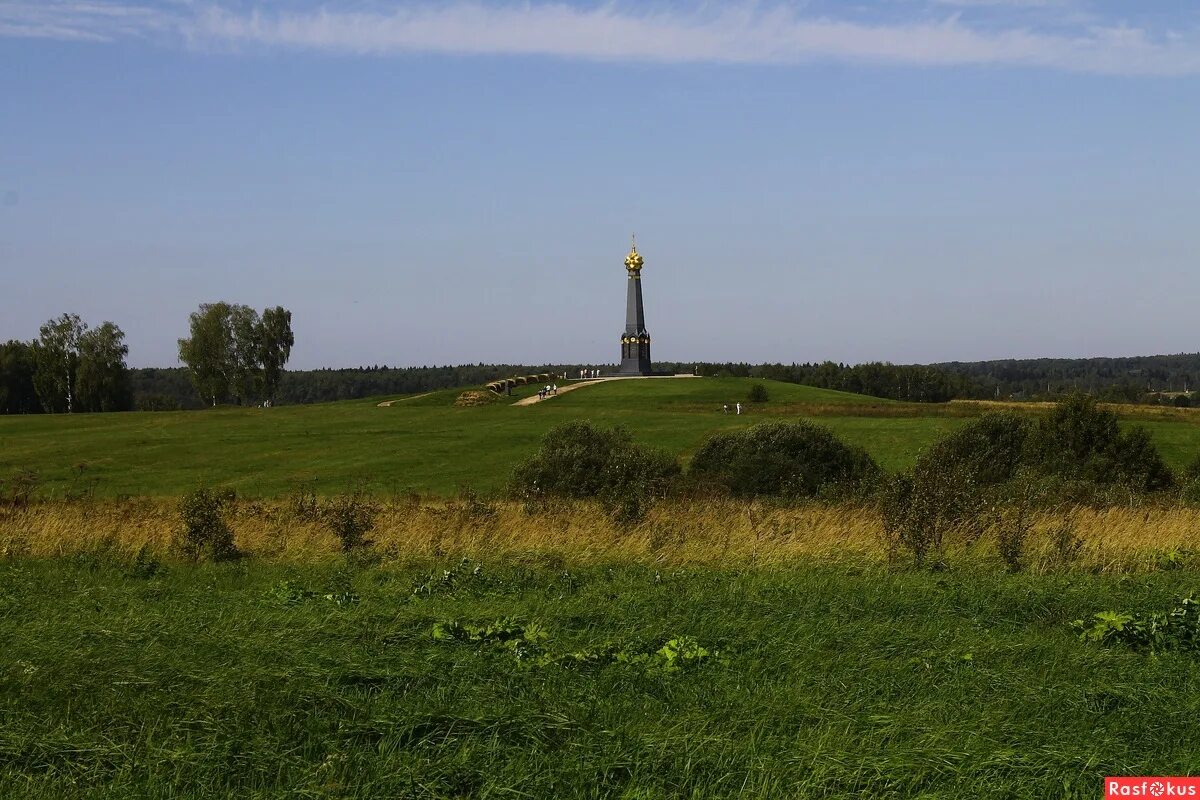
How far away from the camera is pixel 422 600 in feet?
30.0

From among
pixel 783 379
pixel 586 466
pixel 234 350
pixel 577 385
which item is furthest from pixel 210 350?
pixel 586 466

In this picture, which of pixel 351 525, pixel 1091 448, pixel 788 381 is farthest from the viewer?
pixel 788 381

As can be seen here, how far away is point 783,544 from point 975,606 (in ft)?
13.1

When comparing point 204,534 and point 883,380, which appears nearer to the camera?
point 204,534

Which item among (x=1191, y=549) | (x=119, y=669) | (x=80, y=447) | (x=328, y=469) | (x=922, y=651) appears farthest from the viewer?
(x=80, y=447)

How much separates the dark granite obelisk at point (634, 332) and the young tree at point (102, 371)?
42386 mm

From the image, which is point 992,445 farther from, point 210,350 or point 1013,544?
point 210,350

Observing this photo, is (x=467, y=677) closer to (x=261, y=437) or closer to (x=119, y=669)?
(x=119, y=669)

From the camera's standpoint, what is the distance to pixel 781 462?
88.6 ft

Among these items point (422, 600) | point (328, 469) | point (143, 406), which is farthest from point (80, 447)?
point (143, 406)

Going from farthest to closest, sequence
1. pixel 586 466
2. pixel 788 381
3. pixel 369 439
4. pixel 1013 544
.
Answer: pixel 788 381, pixel 369 439, pixel 586 466, pixel 1013 544

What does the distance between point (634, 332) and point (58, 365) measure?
47.7 m

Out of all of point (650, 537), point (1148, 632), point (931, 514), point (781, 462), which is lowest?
point (781, 462)

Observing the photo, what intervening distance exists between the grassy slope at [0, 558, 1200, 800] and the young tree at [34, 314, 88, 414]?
87326 millimetres
